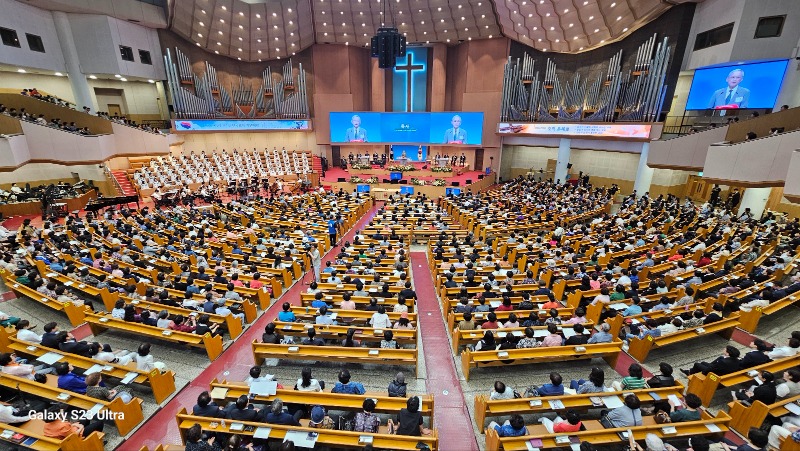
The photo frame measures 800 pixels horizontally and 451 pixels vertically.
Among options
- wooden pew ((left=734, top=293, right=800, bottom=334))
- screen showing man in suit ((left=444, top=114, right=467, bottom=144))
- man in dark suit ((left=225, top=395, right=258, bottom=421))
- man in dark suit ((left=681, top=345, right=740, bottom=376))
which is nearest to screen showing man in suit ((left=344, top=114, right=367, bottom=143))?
screen showing man in suit ((left=444, top=114, right=467, bottom=144))

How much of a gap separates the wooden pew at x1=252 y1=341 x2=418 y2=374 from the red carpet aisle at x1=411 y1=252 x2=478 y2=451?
72 cm

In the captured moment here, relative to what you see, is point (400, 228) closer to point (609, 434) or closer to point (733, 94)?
point (609, 434)

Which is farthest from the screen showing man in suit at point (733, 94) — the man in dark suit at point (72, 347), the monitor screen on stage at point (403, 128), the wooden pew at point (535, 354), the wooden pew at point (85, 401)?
the man in dark suit at point (72, 347)

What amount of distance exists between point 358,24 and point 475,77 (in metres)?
10.8

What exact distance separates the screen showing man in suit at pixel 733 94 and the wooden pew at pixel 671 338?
15.4m

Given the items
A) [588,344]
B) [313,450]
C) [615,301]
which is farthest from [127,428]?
[615,301]

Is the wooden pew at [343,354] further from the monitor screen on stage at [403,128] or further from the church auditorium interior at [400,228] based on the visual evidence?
the monitor screen on stage at [403,128]

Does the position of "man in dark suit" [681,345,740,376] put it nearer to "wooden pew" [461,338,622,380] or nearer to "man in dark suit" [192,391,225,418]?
"wooden pew" [461,338,622,380]

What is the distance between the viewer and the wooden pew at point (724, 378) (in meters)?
6.18

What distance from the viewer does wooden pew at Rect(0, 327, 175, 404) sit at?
255 inches

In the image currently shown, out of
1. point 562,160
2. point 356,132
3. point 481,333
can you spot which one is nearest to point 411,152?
point 356,132

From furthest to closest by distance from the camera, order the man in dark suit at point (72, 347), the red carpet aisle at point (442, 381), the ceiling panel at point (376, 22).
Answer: the ceiling panel at point (376, 22) → the man in dark suit at point (72, 347) → the red carpet aisle at point (442, 381)

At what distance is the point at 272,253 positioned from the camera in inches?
504

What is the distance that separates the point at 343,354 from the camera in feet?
23.8
